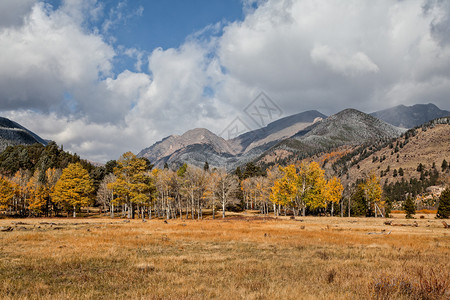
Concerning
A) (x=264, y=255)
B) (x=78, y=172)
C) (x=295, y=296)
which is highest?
(x=78, y=172)

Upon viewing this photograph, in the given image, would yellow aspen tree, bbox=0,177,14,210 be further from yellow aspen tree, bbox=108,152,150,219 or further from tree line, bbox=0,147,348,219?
yellow aspen tree, bbox=108,152,150,219

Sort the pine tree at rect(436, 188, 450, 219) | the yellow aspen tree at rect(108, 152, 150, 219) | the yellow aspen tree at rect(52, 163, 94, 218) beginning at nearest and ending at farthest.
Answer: the yellow aspen tree at rect(108, 152, 150, 219), the yellow aspen tree at rect(52, 163, 94, 218), the pine tree at rect(436, 188, 450, 219)

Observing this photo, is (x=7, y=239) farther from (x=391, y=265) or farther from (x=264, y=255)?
(x=391, y=265)

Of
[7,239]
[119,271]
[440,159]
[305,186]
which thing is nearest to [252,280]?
[119,271]

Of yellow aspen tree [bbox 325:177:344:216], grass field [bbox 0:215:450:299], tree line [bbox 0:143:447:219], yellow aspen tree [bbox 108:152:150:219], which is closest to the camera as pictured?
grass field [bbox 0:215:450:299]

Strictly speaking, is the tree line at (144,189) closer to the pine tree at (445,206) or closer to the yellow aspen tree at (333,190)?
the yellow aspen tree at (333,190)

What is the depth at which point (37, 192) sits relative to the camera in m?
66.2

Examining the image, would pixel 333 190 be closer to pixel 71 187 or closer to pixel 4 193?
pixel 71 187

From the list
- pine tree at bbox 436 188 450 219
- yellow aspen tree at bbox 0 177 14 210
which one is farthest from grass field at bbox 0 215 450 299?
yellow aspen tree at bbox 0 177 14 210

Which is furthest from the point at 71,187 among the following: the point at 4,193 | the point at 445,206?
the point at 445,206

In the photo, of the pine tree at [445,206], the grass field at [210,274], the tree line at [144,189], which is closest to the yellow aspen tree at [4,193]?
the tree line at [144,189]

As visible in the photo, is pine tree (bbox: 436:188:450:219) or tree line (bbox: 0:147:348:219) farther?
pine tree (bbox: 436:188:450:219)

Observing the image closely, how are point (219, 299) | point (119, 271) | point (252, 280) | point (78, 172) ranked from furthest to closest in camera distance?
point (78, 172)
point (119, 271)
point (252, 280)
point (219, 299)

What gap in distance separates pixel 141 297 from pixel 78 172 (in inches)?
2533
